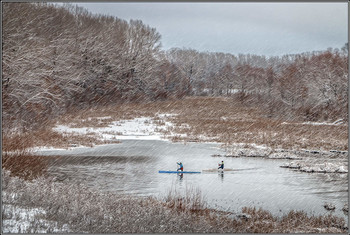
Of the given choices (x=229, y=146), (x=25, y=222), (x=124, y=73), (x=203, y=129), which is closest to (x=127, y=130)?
(x=203, y=129)

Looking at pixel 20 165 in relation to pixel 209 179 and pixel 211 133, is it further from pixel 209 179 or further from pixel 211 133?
pixel 211 133

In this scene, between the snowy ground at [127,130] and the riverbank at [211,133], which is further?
the snowy ground at [127,130]

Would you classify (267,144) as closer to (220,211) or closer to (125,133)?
(125,133)

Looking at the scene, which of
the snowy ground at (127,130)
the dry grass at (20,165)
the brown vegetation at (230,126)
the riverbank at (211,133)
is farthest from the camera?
the snowy ground at (127,130)

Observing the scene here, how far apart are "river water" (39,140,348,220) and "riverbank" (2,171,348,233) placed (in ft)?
4.55

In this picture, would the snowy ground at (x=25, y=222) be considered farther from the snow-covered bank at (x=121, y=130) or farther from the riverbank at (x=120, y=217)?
the snow-covered bank at (x=121, y=130)

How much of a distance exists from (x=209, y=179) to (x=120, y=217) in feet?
34.7

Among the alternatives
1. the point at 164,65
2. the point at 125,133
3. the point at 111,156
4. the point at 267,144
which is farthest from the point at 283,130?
the point at 164,65

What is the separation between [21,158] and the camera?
17391 mm

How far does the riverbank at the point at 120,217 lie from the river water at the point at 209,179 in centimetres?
139

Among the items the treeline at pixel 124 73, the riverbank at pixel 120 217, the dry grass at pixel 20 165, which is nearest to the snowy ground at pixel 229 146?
the treeline at pixel 124 73

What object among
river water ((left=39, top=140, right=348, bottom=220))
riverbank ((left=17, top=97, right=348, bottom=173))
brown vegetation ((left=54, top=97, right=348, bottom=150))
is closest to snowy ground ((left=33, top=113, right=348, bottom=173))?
riverbank ((left=17, top=97, right=348, bottom=173))

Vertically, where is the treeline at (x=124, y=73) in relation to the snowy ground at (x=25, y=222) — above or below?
above

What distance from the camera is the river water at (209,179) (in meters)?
15.9
